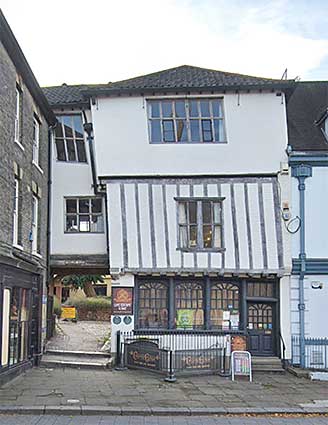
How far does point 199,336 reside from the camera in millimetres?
19234

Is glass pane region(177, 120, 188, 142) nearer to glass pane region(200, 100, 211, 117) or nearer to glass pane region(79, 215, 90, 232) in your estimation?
glass pane region(200, 100, 211, 117)

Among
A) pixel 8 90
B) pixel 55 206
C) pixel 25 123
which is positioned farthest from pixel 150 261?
pixel 8 90

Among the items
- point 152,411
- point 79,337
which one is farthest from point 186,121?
point 152,411

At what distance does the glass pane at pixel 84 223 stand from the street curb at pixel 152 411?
32.5 feet

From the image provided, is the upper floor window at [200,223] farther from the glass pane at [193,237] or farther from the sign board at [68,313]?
the sign board at [68,313]

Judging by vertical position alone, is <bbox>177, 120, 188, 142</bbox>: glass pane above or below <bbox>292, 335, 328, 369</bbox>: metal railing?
above

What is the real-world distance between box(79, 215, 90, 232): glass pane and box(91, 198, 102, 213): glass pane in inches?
14.3

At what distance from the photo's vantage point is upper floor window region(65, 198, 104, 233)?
69.3 ft

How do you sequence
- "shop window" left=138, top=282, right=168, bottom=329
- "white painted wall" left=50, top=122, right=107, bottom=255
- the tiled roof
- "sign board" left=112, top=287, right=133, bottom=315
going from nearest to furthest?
1. "sign board" left=112, top=287, right=133, bottom=315
2. "shop window" left=138, top=282, right=168, bottom=329
3. the tiled roof
4. "white painted wall" left=50, top=122, right=107, bottom=255

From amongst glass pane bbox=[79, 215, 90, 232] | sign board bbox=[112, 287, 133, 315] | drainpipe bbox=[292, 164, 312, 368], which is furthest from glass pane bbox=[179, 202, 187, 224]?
drainpipe bbox=[292, 164, 312, 368]

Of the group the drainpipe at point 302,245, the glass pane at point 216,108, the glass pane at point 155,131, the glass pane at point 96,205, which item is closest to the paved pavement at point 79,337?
the glass pane at point 96,205

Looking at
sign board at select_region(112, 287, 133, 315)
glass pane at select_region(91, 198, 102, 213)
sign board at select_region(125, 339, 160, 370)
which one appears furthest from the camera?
glass pane at select_region(91, 198, 102, 213)

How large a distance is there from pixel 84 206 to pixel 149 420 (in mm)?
11256

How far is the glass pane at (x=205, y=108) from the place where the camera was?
1984 centimetres
